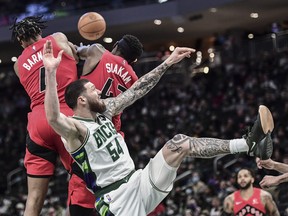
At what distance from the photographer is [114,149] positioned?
598 centimetres

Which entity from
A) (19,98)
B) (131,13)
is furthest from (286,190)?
(19,98)

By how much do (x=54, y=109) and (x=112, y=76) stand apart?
1.72 m

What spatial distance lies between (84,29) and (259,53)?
47.6 feet

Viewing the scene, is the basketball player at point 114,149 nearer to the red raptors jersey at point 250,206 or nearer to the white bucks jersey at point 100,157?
the white bucks jersey at point 100,157

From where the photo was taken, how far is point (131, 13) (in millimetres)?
23828

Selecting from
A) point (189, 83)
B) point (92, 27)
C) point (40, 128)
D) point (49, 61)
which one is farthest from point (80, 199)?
point (189, 83)

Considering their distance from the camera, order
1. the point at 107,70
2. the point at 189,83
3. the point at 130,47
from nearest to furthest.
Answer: the point at 107,70 < the point at 130,47 < the point at 189,83

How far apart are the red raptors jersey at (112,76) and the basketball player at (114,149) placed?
3.41 feet

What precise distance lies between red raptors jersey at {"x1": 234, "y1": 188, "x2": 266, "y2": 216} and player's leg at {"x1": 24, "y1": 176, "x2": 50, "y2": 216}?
458 centimetres

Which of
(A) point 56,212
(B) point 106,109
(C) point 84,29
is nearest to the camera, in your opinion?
(B) point 106,109

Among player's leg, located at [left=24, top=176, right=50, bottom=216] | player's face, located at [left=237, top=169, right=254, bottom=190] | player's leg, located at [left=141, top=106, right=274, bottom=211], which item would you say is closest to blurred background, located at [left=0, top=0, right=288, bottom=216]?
player's face, located at [left=237, top=169, right=254, bottom=190]

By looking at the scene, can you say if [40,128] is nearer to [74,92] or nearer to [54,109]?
[74,92]

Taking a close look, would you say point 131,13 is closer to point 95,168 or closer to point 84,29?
point 84,29

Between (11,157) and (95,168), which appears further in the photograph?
(11,157)
